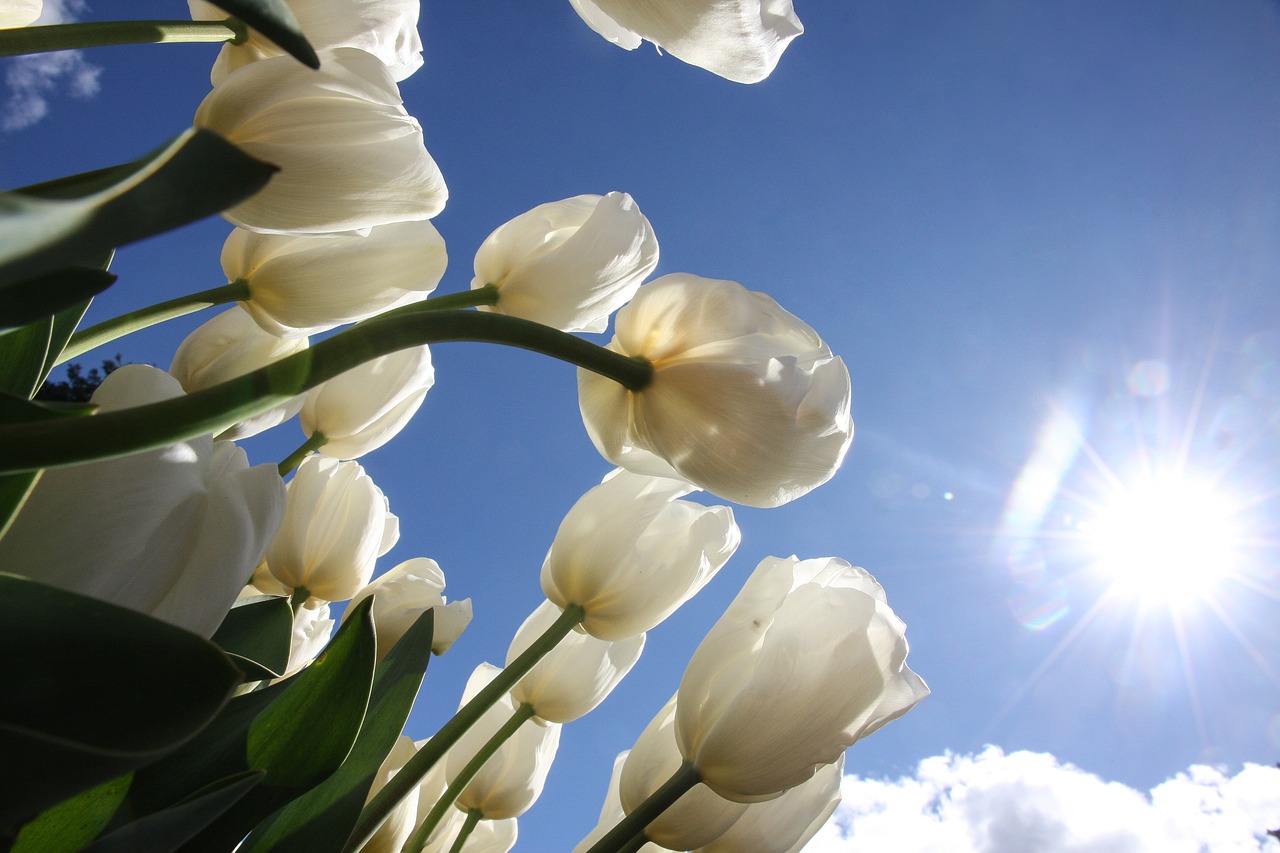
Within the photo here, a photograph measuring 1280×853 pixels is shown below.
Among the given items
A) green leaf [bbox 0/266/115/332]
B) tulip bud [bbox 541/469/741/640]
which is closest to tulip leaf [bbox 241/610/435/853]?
tulip bud [bbox 541/469/741/640]

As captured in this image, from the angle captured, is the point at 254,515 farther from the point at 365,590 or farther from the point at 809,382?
the point at 365,590

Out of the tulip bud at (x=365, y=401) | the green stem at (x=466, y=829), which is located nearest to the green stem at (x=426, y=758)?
the green stem at (x=466, y=829)

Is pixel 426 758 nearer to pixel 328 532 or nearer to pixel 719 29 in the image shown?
pixel 328 532

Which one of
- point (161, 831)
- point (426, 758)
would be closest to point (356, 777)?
point (426, 758)

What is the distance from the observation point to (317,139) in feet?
1.07

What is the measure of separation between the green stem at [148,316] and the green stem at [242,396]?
0.20 metres

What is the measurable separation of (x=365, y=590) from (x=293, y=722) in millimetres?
279

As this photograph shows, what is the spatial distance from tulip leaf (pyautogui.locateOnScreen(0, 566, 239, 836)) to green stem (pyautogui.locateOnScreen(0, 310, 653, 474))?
32 millimetres

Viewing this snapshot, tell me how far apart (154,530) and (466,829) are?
0.37 m

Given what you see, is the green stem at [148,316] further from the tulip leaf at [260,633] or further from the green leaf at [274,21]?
the green leaf at [274,21]

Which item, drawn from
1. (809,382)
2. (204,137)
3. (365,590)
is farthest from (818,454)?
(365,590)

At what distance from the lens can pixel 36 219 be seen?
0.17 metres

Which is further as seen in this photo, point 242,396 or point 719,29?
point 719,29

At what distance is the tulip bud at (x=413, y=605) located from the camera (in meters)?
0.56
